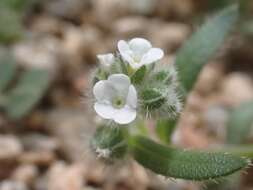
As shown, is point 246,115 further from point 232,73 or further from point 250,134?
point 232,73

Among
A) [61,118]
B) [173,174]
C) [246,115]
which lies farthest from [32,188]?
[246,115]

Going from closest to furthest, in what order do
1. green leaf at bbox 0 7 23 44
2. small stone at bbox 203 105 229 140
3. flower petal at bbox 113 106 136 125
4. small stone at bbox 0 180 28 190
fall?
flower petal at bbox 113 106 136 125
small stone at bbox 0 180 28 190
small stone at bbox 203 105 229 140
green leaf at bbox 0 7 23 44

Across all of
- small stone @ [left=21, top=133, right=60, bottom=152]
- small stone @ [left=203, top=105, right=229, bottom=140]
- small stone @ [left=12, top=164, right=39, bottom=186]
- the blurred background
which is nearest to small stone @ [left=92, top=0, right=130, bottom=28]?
the blurred background

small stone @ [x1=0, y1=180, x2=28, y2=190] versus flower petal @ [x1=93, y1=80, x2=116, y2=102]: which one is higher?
flower petal @ [x1=93, y1=80, x2=116, y2=102]

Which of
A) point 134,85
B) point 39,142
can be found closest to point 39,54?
point 39,142

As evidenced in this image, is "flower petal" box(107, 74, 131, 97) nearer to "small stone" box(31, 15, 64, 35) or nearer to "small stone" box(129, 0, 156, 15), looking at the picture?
"small stone" box(31, 15, 64, 35)

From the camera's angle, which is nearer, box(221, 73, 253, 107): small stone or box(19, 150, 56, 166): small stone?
box(19, 150, 56, 166): small stone
